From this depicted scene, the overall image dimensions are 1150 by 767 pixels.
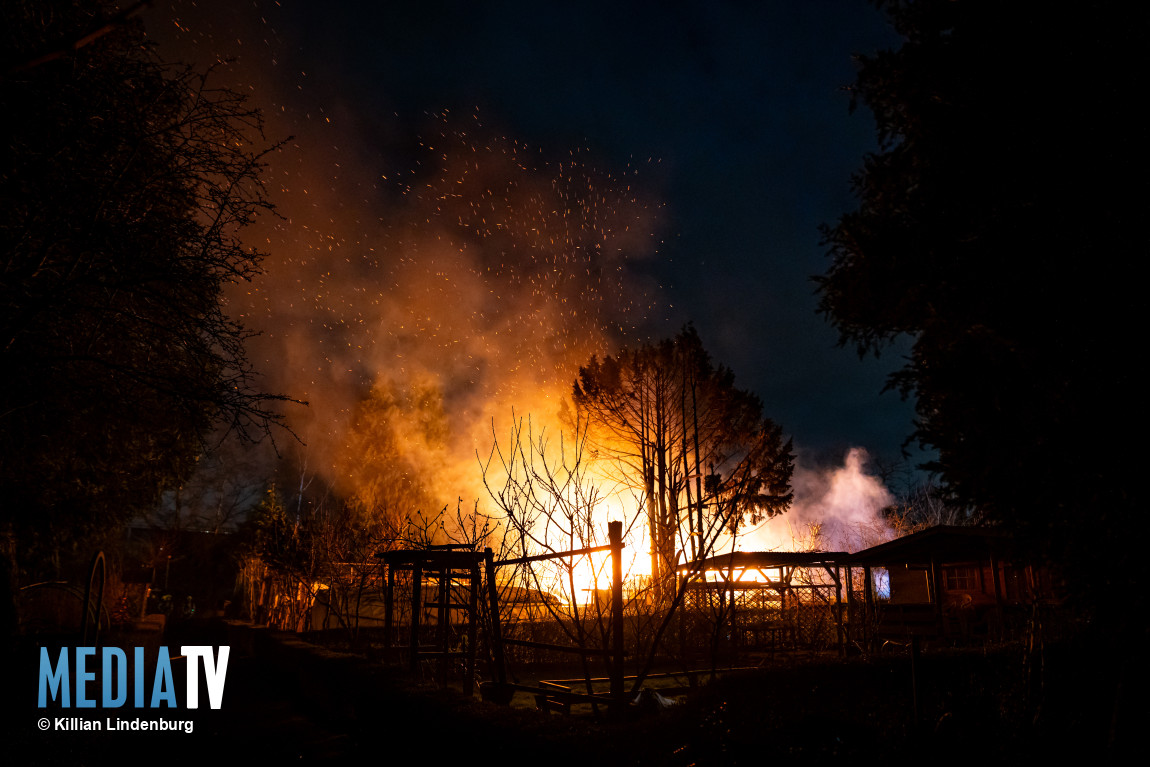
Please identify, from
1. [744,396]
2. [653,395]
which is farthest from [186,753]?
[744,396]

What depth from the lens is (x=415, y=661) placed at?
855 cm

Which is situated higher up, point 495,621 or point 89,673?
point 495,621

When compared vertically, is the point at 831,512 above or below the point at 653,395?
below

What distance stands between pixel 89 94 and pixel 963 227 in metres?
8.77

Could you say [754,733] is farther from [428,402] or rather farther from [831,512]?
[831,512]

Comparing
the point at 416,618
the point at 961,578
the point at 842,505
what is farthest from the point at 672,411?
the point at 842,505

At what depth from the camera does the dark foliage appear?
20.8 ft

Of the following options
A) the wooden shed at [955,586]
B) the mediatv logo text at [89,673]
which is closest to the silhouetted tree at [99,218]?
the mediatv logo text at [89,673]

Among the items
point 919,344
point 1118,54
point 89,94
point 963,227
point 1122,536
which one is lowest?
point 1122,536

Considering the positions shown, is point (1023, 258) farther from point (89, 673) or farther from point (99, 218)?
point (89, 673)

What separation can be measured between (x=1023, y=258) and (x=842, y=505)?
55.8 meters

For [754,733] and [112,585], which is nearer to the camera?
[754,733]

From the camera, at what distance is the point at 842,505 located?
5872 centimetres

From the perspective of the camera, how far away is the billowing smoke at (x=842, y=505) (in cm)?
5084
